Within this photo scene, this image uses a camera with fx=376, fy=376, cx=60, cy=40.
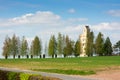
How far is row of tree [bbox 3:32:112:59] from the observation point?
13325cm

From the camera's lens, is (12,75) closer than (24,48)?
Yes

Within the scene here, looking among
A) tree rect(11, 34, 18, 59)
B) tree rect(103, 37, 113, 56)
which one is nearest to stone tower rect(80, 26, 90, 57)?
tree rect(103, 37, 113, 56)

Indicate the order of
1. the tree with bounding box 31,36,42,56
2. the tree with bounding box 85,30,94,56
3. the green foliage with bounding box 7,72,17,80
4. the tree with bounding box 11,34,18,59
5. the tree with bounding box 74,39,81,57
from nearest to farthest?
the green foliage with bounding box 7,72,17,80 → the tree with bounding box 85,30,94,56 → the tree with bounding box 74,39,81,57 → the tree with bounding box 11,34,18,59 → the tree with bounding box 31,36,42,56

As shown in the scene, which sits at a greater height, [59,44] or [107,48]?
[59,44]

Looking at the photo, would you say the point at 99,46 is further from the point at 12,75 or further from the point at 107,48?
the point at 12,75

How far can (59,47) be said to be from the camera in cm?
13800

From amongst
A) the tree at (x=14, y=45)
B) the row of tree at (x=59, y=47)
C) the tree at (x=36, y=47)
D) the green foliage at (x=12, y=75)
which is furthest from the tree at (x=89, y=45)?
the green foliage at (x=12, y=75)

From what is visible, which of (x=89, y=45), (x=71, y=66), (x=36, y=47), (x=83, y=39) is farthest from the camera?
(x=83, y=39)

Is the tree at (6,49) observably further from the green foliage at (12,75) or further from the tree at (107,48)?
the green foliage at (12,75)

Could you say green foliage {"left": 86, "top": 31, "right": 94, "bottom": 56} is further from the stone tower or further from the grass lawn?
the grass lawn

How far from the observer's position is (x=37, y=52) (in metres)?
141

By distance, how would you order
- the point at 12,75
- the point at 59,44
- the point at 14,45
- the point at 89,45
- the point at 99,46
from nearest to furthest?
the point at 12,75 → the point at 89,45 → the point at 99,46 → the point at 59,44 → the point at 14,45

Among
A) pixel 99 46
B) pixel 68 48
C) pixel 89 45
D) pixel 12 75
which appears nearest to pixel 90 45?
pixel 89 45

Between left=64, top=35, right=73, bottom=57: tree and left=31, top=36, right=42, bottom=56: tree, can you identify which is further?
left=31, top=36, right=42, bottom=56: tree
